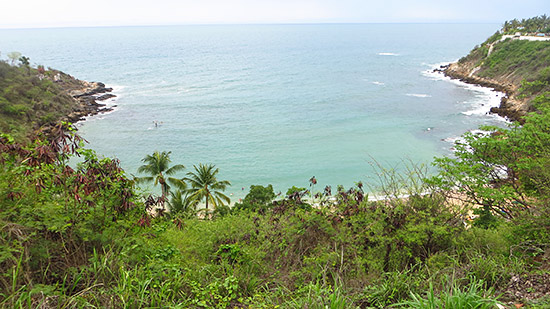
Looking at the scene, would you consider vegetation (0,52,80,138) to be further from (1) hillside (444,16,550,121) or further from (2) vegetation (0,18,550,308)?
(1) hillside (444,16,550,121)

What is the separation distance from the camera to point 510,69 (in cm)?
5491

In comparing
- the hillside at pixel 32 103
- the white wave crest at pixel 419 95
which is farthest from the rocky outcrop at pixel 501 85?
the hillside at pixel 32 103

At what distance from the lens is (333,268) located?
7086 millimetres

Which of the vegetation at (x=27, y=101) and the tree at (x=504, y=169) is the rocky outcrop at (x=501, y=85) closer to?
the tree at (x=504, y=169)

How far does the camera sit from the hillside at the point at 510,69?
41.2 metres

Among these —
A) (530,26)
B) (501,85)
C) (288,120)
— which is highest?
(530,26)

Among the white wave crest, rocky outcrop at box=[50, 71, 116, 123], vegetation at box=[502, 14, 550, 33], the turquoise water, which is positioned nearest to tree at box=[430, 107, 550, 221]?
the turquoise water

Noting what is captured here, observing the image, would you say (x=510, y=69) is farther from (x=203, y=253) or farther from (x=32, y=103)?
(x=32, y=103)

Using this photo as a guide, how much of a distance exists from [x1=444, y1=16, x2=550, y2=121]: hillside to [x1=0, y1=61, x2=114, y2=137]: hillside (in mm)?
54354

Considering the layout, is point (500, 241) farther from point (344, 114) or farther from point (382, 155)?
point (344, 114)

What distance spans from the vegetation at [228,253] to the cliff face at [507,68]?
39354mm

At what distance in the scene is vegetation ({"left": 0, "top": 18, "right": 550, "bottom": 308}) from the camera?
4.87m

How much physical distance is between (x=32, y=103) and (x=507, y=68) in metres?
71.4

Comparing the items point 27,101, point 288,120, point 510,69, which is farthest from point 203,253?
point 510,69
